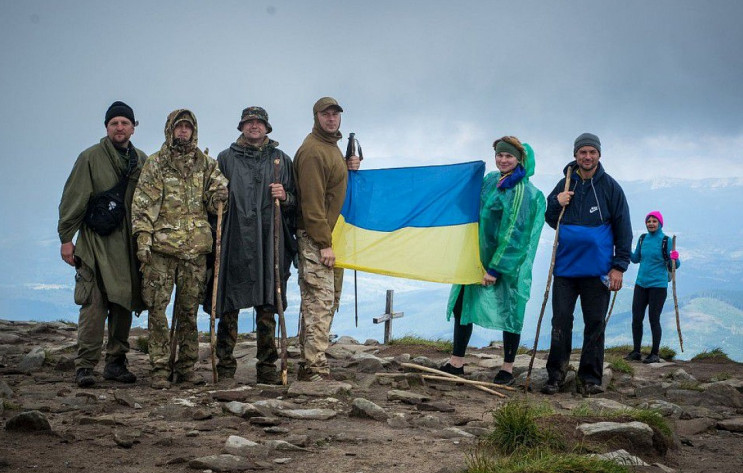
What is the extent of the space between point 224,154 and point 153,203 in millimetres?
1110

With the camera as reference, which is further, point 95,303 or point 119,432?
point 95,303

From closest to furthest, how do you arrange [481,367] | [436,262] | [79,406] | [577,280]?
[79,406] < [577,280] < [436,262] < [481,367]

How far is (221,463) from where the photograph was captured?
5.65m

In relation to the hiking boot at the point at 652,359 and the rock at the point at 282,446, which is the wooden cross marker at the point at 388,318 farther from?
the rock at the point at 282,446

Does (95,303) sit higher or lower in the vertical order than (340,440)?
higher

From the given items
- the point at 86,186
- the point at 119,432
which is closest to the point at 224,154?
the point at 86,186

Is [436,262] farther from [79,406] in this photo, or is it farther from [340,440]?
[79,406]

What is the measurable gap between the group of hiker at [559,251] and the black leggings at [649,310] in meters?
5.55

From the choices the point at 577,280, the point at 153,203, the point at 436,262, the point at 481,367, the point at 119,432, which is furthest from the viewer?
the point at 481,367

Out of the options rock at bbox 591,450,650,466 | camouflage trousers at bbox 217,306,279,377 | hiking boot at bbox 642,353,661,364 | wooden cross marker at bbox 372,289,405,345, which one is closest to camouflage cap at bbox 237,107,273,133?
camouflage trousers at bbox 217,306,279,377

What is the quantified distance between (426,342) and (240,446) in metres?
10.3

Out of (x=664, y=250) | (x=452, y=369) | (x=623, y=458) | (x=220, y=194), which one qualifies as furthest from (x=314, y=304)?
(x=664, y=250)

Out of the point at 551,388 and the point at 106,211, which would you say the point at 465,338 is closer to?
the point at 551,388

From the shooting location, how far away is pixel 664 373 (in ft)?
41.7
